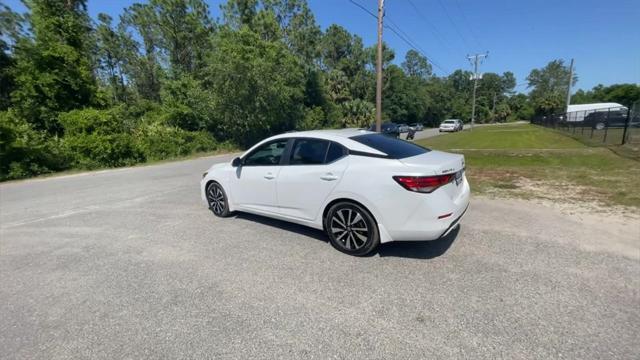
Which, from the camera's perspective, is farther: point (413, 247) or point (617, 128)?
point (617, 128)

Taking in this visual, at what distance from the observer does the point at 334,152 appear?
3789mm

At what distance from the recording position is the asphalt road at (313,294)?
2.27 metres

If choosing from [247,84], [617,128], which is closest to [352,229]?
[247,84]

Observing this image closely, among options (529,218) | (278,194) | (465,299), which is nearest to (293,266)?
(278,194)

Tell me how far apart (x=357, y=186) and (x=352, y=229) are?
1.90ft

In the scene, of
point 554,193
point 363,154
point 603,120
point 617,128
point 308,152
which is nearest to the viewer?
point 363,154

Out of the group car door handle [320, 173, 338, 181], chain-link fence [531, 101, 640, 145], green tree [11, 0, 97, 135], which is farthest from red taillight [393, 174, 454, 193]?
green tree [11, 0, 97, 135]

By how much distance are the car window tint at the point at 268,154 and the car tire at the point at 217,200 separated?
2.92 feet

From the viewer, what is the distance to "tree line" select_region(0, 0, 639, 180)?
14461 millimetres

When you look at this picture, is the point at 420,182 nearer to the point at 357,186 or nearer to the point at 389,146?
the point at 357,186

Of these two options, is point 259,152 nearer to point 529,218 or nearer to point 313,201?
point 313,201

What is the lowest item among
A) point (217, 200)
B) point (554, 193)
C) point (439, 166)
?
point (554, 193)

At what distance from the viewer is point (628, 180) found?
6.72 m

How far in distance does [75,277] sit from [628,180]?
1073 cm
